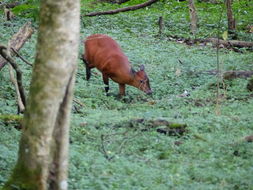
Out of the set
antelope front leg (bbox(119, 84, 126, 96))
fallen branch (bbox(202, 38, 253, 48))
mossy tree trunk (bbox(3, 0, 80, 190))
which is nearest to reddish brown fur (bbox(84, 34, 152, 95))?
antelope front leg (bbox(119, 84, 126, 96))

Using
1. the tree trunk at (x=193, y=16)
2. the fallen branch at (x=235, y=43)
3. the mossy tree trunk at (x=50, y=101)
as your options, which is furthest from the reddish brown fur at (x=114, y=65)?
the mossy tree trunk at (x=50, y=101)

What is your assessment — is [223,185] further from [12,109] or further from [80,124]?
[12,109]

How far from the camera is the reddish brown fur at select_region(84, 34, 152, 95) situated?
12.7 metres

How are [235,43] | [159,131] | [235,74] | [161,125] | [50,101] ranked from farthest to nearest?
[235,43], [235,74], [161,125], [159,131], [50,101]

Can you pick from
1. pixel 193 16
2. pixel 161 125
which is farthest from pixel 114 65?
pixel 193 16

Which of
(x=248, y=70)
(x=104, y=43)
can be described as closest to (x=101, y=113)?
(x=104, y=43)

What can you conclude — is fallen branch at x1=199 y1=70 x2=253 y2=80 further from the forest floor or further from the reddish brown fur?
the reddish brown fur

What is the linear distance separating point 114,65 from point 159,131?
15.3 ft

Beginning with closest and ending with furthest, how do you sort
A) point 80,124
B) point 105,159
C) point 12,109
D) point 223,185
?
1. point 223,185
2. point 105,159
3. point 80,124
4. point 12,109

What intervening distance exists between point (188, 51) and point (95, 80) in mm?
4068

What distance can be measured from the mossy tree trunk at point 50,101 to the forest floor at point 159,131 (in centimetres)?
112

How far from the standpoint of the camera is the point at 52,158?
16.0 ft

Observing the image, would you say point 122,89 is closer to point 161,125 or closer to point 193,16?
point 161,125

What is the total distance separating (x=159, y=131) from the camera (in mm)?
8352
